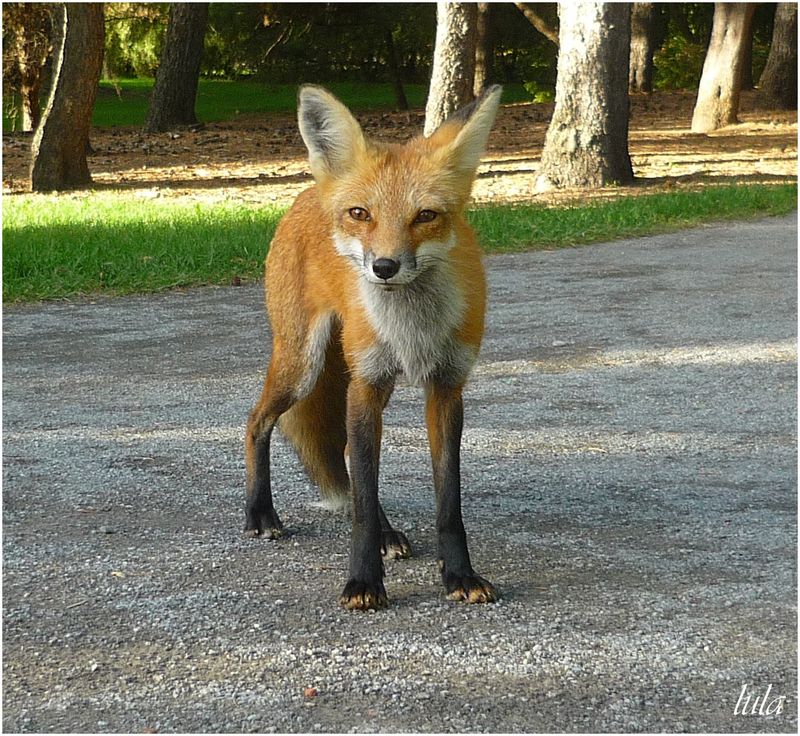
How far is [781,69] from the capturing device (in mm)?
26922

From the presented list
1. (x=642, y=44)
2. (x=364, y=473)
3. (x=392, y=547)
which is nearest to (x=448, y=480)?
(x=364, y=473)

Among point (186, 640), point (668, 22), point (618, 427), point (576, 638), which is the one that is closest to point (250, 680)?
point (186, 640)

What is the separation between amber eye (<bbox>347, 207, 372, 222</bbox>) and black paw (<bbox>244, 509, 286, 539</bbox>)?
1.46 metres

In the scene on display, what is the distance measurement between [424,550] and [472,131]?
5.49 ft

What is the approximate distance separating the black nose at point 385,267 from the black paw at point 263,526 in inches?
57.5

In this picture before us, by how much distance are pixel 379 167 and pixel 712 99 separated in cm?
2104

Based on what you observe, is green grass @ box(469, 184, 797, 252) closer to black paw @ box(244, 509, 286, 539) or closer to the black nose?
black paw @ box(244, 509, 286, 539)

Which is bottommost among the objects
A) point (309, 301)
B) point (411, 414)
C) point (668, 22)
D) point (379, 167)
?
point (411, 414)

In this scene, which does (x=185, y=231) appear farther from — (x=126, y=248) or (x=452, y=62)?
(x=452, y=62)

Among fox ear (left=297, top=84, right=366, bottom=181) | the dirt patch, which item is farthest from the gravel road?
the dirt patch

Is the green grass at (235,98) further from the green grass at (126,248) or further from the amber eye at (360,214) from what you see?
the amber eye at (360,214)

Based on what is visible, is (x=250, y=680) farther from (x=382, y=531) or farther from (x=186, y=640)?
(x=382, y=531)

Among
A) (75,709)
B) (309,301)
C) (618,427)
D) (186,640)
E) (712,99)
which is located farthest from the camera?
(712,99)

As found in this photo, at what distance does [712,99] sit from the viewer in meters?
23.3
